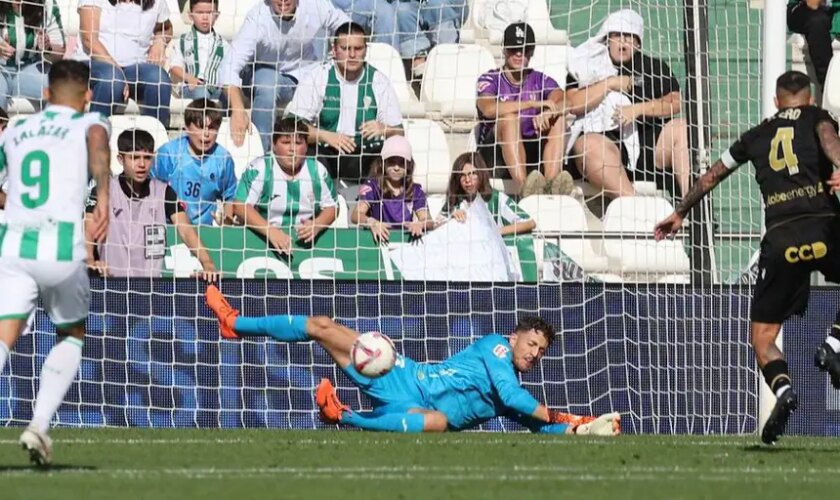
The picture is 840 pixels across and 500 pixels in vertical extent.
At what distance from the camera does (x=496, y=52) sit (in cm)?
1461

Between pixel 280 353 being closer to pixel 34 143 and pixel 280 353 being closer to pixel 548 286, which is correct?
pixel 548 286

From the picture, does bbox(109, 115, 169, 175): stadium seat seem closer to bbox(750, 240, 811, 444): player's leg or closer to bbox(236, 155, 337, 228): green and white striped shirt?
bbox(236, 155, 337, 228): green and white striped shirt

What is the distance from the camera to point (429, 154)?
46.1ft

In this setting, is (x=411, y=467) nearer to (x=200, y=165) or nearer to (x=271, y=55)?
(x=200, y=165)

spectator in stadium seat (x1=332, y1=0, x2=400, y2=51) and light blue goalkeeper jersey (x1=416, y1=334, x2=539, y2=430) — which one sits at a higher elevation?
spectator in stadium seat (x1=332, y1=0, x2=400, y2=51)

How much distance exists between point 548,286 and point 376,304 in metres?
1.26

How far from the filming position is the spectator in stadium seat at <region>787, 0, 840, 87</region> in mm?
14445

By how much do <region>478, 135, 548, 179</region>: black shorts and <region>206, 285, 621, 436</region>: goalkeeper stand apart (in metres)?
2.85

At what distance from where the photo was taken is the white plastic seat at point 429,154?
45.5 feet

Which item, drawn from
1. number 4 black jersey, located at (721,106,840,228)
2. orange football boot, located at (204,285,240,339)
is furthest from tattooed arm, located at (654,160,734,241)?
orange football boot, located at (204,285,240,339)

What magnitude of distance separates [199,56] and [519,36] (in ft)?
8.92

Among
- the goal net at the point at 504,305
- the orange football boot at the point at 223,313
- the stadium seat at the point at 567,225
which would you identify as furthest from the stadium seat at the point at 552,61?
the orange football boot at the point at 223,313

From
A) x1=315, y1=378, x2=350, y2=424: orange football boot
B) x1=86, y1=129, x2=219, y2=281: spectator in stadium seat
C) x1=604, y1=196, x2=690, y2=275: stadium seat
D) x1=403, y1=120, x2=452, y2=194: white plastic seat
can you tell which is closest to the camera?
x1=315, y1=378, x2=350, y2=424: orange football boot

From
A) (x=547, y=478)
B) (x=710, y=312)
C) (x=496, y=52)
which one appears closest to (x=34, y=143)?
(x=547, y=478)
